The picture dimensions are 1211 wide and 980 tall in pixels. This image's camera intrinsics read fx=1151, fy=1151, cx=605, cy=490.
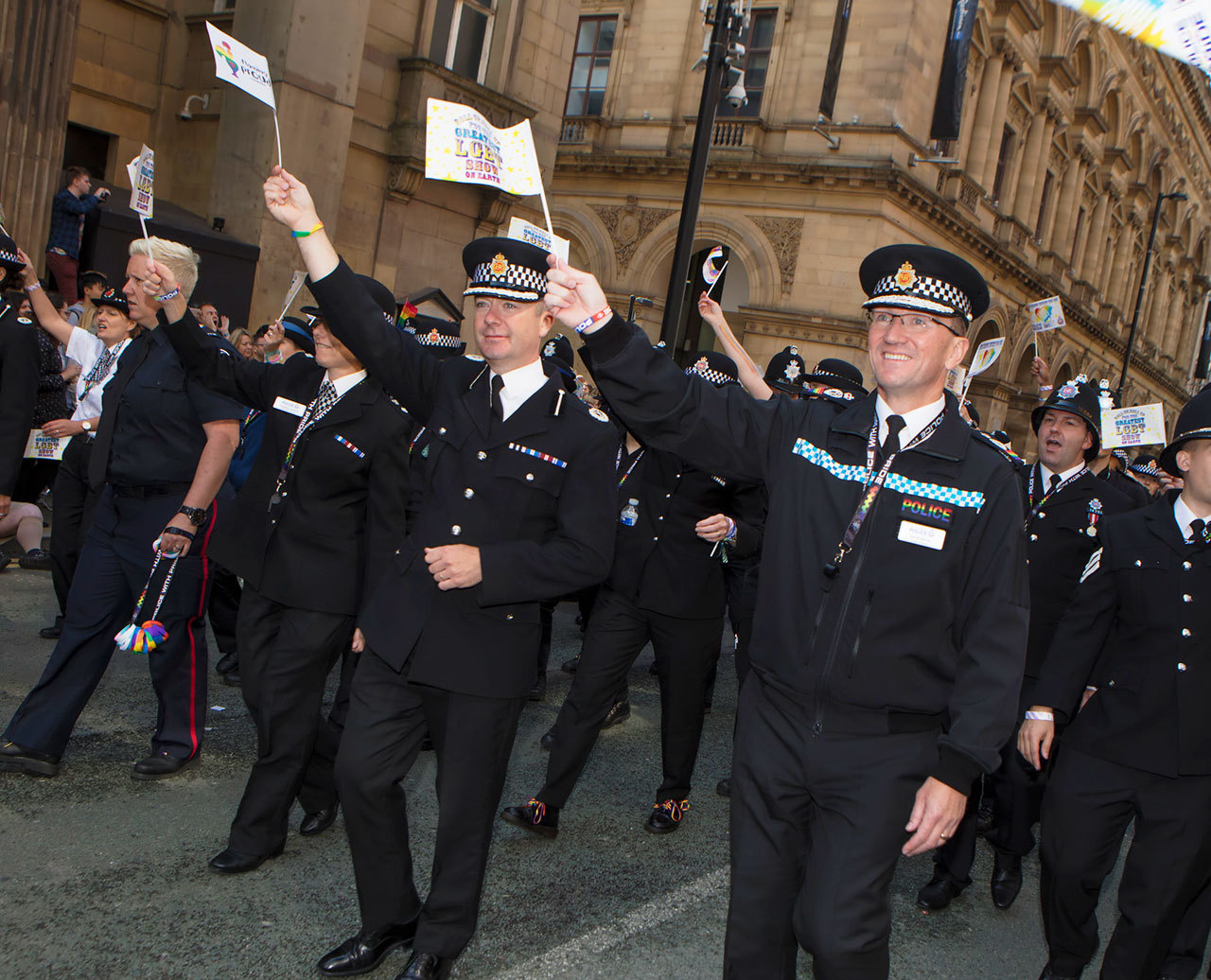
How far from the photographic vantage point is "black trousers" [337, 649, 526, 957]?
359cm

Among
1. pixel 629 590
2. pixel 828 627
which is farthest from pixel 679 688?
pixel 828 627

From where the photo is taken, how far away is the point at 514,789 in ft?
18.5

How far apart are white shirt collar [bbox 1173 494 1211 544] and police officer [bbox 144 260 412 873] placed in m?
2.83

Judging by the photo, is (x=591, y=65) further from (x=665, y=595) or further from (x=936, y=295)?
(x=936, y=295)

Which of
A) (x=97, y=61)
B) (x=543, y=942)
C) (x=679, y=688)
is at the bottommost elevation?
(x=543, y=942)

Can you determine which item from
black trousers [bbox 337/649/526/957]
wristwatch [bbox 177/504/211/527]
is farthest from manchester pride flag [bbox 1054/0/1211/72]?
wristwatch [bbox 177/504/211/527]

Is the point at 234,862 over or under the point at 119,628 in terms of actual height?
under

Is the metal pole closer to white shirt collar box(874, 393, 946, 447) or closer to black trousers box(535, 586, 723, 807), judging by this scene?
black trousers box(535, 586, 723, 807)

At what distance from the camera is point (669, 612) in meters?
5.44

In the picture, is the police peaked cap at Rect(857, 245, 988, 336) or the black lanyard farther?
the police peaked cap at Rect(857, 245, 988, 336)

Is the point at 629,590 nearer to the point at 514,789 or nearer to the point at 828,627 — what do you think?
the point at 514,789

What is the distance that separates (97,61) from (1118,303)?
144 feet

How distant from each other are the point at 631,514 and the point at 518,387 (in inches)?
79.2

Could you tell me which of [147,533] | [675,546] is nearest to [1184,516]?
[675,546]
